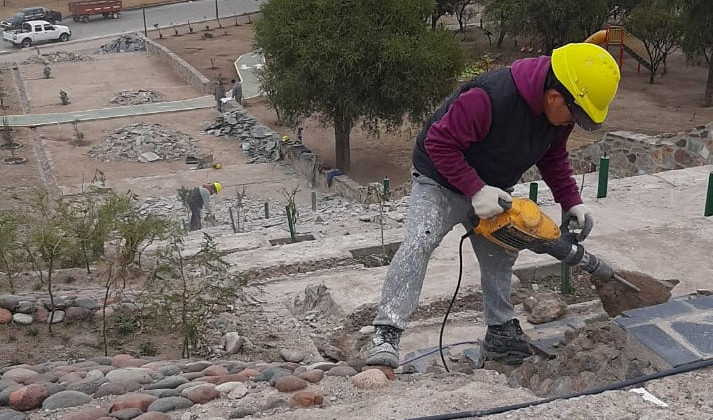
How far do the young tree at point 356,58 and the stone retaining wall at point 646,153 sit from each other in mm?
3949

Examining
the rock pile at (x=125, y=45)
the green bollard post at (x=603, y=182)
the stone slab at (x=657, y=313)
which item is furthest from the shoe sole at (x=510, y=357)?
the rock pile at (x=125, y=45)

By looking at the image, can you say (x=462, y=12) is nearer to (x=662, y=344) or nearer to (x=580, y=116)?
(x=580, y=116)

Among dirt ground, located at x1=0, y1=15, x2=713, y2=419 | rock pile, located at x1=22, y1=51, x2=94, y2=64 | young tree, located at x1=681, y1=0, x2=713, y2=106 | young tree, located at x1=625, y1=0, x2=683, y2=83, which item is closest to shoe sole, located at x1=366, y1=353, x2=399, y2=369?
dirt ground, located at x1=0, y1=15, x2=713, y2=419

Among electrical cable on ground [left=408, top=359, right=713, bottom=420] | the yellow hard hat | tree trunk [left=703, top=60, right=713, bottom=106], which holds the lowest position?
tree trunk [left=703, top=60, right=713, bottom=106]

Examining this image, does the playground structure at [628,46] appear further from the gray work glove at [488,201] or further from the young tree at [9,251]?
the gray work glove at [488,201]

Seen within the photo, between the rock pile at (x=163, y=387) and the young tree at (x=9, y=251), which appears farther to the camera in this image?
the young tree at (x=9, y=251)

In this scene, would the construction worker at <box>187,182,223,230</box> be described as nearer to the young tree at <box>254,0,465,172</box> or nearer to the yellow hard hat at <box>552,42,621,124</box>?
the young tree at <box>254,0,465,172</box>

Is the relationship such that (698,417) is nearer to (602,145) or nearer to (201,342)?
(201,342)

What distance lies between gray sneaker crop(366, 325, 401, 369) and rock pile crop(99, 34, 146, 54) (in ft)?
95.6

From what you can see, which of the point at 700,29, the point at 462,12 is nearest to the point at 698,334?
the point at 700,29

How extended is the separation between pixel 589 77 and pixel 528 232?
79cm

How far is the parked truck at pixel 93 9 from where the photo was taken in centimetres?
→ 3691

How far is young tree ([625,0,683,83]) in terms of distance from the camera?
2275cm

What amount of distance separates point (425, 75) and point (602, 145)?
13.7 feet
